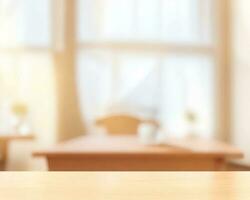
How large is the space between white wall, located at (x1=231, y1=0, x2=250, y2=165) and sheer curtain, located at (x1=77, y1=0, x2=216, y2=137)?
0.19 metres

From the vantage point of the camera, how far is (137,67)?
3.65 m

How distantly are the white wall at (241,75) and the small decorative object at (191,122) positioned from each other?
0.35 meters

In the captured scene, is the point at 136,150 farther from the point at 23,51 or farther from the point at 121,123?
the point at 23,51

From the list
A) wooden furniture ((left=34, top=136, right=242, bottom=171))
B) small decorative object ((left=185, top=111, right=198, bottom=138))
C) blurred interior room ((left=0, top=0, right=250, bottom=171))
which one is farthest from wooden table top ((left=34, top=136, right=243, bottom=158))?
small decorative object ((left=185, top=111, right=198, bottom=138))

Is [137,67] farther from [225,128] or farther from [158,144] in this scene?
[158,144]

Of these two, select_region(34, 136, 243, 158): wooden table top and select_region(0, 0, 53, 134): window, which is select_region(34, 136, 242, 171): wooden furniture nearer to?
select_region(34, 136, 243, 158): wooden table top

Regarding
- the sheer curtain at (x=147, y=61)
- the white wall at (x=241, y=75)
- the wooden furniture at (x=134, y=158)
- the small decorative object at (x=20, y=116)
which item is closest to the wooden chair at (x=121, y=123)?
the sheer curtain at (x=147, y=61)
